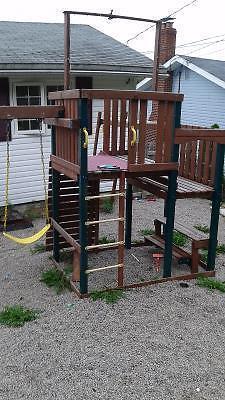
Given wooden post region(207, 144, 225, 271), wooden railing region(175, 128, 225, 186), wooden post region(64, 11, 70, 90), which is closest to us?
wooden railing region(175, 128, 225, 186)

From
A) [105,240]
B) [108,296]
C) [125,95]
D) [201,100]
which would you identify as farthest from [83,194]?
[201,100]

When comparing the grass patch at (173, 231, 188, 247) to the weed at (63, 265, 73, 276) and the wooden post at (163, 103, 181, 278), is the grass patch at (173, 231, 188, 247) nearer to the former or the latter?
the wooden post at (163, 103, 181, 278)

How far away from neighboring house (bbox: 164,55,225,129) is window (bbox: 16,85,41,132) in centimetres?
664

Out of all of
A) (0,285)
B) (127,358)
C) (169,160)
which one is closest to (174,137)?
(169,160)

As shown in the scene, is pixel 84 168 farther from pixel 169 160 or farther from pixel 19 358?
pixel 19 358

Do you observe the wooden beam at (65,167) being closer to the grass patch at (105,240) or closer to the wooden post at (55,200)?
the wooden post at (55,200)

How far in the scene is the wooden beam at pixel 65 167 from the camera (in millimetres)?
4820

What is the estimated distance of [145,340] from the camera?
4234mm

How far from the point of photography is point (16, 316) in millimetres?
4609

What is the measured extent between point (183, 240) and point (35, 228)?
2831 mm

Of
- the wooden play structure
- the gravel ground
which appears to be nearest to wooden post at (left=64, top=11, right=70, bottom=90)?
the wooden play structure

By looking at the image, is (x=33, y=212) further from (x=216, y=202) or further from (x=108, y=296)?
(x=216, y=202)

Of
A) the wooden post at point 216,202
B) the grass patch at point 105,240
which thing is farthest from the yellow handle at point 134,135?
the grass patch at point 105,240

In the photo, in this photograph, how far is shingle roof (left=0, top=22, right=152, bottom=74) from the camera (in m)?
8.04
